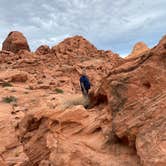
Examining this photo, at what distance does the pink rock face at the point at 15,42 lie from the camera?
40.1m

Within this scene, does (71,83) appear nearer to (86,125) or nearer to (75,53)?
(75,53)

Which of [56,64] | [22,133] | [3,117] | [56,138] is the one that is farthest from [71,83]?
[56,138]

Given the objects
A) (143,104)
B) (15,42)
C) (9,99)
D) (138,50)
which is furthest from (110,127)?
(15,42)

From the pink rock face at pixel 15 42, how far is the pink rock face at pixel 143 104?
35.0 meters

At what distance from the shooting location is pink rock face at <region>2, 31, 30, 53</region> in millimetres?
40094

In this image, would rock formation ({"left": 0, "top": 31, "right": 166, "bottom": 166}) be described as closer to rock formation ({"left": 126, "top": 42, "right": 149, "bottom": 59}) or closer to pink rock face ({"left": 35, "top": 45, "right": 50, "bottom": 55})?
rock formation ({"left": 126, "top": 42, "right": 149, "bottom": 59})

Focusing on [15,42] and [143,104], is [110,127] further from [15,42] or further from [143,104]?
[15,42]

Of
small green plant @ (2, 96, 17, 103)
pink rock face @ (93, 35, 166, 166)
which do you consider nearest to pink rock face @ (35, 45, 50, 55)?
small green plant @ (2, 96, 17, 103)

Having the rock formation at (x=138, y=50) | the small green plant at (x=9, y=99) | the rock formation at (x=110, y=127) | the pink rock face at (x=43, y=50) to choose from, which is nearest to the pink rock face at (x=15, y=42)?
the pink rock face at (x=43, y=50)

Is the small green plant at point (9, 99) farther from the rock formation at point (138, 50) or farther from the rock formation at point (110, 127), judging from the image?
the rock formation at point (138, 50)

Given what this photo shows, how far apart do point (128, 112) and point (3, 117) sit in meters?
→ 7.60

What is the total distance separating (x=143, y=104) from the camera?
533 centimetres

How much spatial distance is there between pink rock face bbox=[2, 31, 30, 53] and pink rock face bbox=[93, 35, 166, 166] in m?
35.0

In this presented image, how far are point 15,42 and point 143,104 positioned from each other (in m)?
36.1
